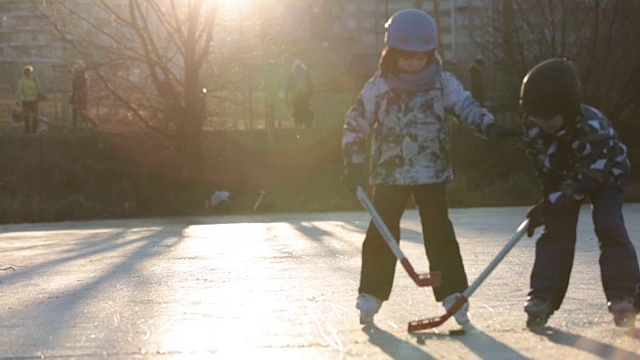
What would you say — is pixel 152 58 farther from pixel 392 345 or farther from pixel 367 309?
pixel 392 345

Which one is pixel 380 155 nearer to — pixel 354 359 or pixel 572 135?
pixel 572 135

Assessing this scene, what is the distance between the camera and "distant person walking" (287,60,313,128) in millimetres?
30641

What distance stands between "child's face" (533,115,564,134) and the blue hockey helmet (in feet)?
2.08

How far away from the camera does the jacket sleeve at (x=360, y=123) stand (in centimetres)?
686

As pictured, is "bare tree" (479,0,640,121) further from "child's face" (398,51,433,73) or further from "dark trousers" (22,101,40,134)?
"child's face" (398,51,433,73)

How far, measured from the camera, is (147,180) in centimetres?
2938

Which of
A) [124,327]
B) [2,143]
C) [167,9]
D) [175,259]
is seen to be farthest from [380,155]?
[2,143]

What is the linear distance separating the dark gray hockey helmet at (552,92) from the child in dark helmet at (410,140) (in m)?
0.38

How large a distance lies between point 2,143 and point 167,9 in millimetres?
4671

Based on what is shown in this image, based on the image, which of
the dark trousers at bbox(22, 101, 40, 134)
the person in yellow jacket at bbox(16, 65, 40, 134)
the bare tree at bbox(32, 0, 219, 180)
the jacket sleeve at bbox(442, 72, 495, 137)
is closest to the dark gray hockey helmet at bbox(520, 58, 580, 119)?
the jacket sleeve at bbox(442, 72, 495, 137)

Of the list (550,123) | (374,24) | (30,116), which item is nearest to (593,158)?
(550,123)

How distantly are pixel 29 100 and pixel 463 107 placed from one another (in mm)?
25057

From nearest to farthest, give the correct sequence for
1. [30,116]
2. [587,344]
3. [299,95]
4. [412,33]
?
1. [587,344]
2. [412,33]
3. [299,95]
4. [30,116]

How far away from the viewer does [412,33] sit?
6.71 metres
